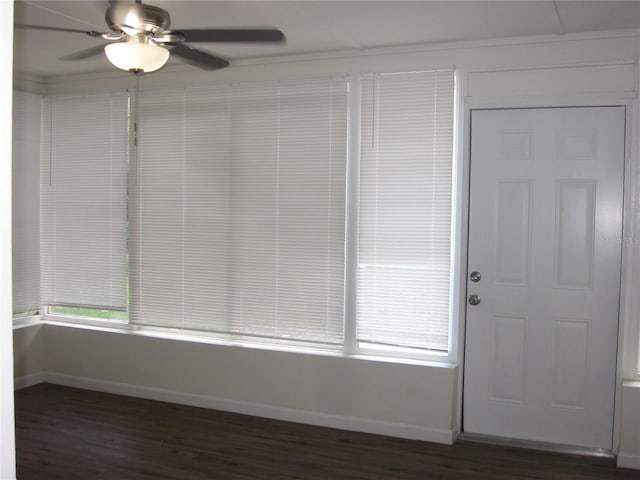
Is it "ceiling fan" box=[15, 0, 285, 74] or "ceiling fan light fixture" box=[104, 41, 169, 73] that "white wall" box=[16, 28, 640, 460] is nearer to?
"ceiling fan" box=[15, 0, 285, 74]

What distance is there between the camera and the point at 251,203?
4527mm

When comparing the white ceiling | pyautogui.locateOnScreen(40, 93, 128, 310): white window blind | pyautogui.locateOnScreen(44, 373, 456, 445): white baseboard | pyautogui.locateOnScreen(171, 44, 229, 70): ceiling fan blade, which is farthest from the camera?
pyautogui.locateOnScreen(40, 93, 128, 310): white window blind

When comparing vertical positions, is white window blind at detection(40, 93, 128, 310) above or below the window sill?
above

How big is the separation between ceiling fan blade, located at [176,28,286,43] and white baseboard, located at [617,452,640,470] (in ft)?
9.87

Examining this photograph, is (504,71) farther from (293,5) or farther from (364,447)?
(364,447)

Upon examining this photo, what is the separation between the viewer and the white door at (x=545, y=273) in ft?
12.1

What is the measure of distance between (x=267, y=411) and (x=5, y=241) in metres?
3.84

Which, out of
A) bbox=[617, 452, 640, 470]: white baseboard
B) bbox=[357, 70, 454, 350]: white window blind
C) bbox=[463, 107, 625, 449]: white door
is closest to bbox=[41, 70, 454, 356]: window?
bbox=[357, 70, 454, 350]: white window blind

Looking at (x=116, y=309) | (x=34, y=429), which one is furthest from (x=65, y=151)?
(x=34, y=429)

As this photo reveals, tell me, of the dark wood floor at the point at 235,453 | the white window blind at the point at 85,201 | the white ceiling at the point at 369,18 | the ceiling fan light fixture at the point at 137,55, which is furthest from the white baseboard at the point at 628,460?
the white window blind at the point at 85,201

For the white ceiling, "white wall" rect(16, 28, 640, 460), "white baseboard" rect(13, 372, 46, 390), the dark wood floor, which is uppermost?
the white ceiling

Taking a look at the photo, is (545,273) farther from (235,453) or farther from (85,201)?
(85,201)

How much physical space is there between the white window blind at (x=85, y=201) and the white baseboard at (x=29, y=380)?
0.63 m

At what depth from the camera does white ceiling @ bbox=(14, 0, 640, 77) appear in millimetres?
3199
